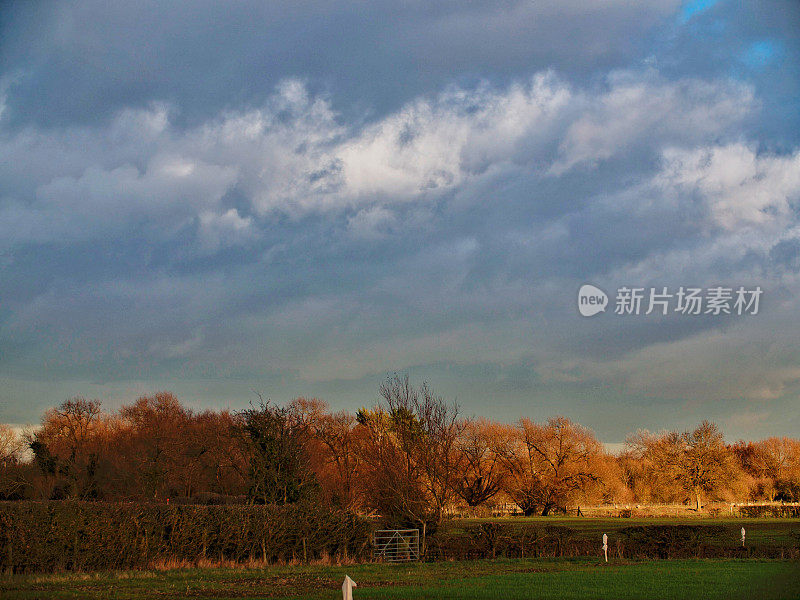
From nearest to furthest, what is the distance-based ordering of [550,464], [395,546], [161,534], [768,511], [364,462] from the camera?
[161,534] → [395,546] → [364,462] → [768,511] → [550,464]

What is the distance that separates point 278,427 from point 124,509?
920 cm

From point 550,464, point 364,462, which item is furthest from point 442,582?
point 550,464

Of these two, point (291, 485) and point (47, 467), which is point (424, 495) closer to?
point (291, 485)

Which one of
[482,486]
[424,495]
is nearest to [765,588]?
[424,495]

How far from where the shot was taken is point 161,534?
21297 mm

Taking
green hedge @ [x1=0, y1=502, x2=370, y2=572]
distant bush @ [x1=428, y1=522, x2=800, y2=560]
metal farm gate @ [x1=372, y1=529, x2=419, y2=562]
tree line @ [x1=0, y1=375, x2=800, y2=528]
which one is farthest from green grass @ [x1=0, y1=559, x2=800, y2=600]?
tree line @ [x1=0, y1=375, x2=800, y2=528]

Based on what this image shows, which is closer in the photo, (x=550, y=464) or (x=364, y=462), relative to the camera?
(x=364, y=462)

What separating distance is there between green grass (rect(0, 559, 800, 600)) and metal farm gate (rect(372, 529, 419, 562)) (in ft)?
8.34

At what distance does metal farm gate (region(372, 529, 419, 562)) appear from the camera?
89.4 ft

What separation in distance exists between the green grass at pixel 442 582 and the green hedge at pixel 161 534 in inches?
53.0

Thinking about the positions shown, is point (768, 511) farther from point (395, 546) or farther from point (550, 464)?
point (395, 546)

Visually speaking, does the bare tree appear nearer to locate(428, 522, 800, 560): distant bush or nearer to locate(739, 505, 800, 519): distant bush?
locate(739, 505, 800, 519): distant bush

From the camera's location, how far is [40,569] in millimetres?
18531

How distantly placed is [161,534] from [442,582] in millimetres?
8175
